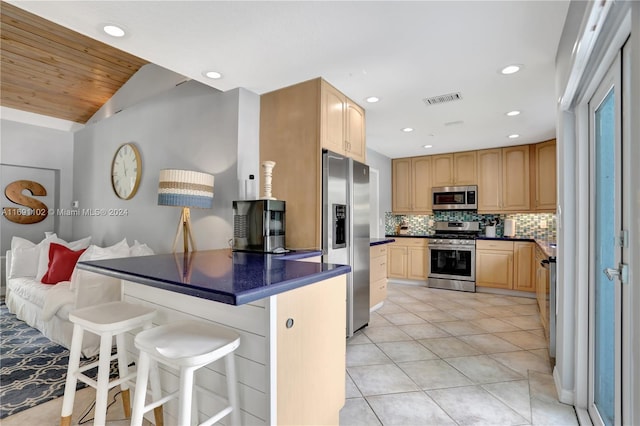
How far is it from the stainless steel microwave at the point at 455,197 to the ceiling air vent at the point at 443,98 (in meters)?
2.67

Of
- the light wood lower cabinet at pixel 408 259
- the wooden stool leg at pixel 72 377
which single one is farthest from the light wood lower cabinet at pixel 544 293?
the wooden stool leg at pixel 72 377

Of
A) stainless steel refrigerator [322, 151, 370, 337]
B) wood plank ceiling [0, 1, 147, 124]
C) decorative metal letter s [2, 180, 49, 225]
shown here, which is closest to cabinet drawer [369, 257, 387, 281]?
stainless steel refrigerator [322, 151, 370, 337]

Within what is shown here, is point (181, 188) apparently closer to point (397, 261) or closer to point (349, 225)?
point (349, 225)

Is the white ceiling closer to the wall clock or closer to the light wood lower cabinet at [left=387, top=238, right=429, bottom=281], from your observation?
the wall clock

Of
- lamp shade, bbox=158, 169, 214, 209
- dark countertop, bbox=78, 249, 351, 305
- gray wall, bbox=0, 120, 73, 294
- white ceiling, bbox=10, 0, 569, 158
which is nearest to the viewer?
dark countertop, bbox=78, 249, 351, 305

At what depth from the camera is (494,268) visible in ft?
16.3

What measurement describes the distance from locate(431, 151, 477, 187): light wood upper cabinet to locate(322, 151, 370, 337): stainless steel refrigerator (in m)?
2.92

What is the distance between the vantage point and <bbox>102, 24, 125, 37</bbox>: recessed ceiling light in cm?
194

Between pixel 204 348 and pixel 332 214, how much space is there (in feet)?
5.70

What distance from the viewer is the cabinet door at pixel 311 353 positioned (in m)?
1.35

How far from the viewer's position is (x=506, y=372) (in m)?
2.43

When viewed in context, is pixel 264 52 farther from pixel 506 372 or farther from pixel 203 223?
pixel 506 372

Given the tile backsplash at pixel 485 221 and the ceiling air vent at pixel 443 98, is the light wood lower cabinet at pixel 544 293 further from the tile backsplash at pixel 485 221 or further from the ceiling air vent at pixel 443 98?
the tile backsplash at pixel 485 221

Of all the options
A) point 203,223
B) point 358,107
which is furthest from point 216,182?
point 358,107
